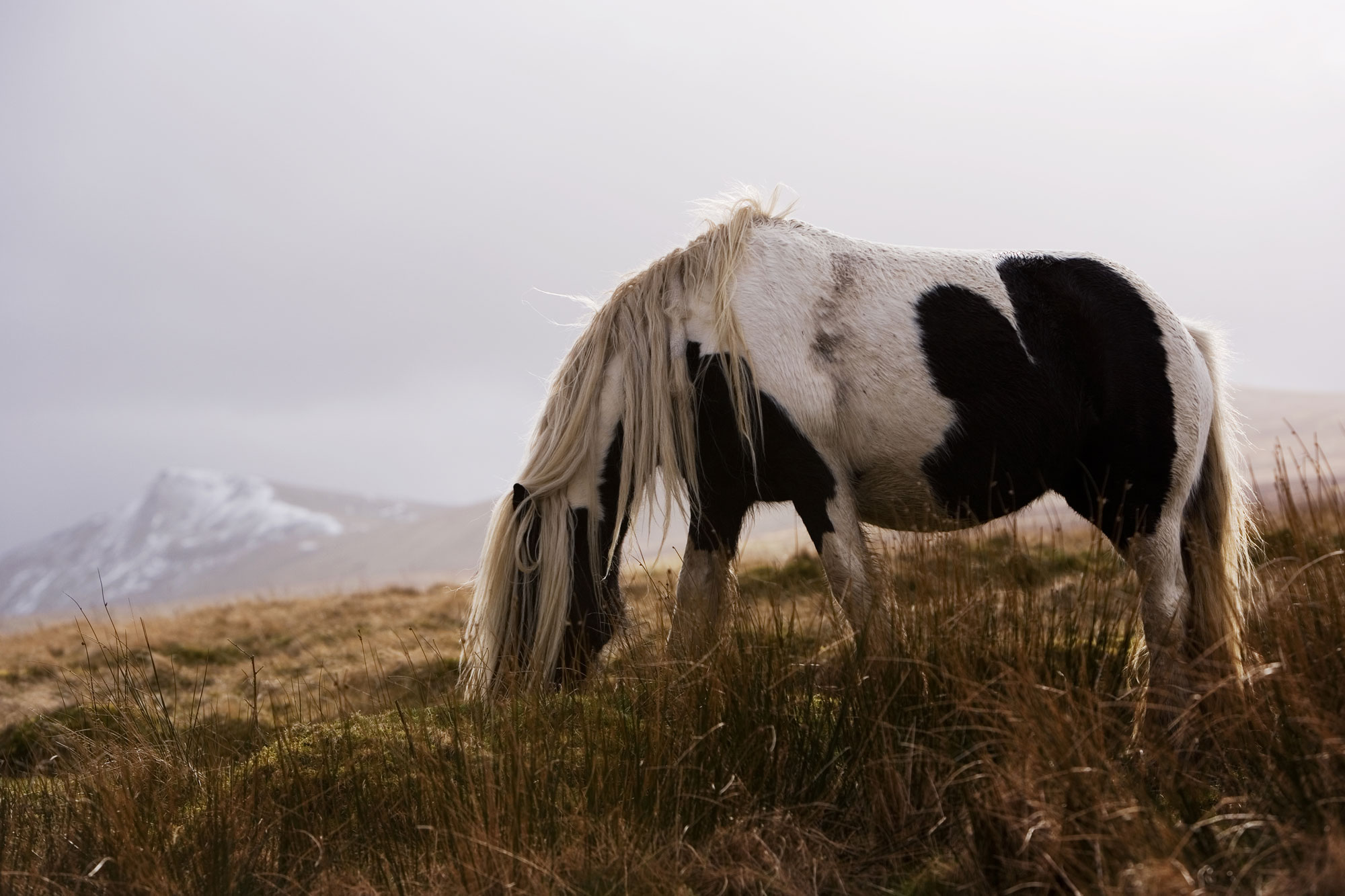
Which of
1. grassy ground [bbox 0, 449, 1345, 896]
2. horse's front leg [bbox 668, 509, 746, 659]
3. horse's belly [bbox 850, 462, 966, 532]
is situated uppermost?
horse's belly [bbox 850, 462, 966, 532]

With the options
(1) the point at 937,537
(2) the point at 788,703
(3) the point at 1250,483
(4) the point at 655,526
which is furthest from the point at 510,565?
(3) the point at 1250,483

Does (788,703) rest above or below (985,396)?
below

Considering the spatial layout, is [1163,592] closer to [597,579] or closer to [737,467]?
[737,467]

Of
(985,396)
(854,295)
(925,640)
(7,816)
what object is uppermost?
(854,295)

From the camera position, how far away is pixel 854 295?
4297 millimetres

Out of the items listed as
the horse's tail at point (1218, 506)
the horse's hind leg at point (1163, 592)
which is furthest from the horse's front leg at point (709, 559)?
the horse's tail at point (1218, 506)

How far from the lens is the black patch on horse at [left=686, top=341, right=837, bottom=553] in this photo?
4.11 meters

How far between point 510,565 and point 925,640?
1.90 m

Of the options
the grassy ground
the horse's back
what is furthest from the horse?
the grassy ground

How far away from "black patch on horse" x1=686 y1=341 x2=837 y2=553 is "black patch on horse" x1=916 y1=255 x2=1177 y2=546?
1.73 feet

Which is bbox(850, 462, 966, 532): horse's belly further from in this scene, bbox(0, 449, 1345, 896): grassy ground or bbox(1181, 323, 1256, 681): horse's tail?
bbox(1181, 323, 1256, 681): horse's tail

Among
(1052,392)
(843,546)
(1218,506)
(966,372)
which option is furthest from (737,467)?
(1218,506)

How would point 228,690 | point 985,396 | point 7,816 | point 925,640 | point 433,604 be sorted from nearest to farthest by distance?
point 925,640 → point 7,816 → point 985,396 → point 228,690 → point 433,604

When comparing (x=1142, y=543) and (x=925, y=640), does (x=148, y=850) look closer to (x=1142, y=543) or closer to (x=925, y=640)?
(x=925, y=640)
